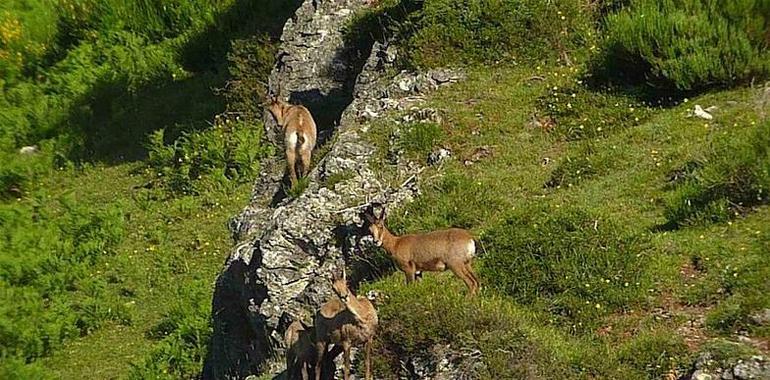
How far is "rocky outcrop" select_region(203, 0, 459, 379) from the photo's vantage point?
Result: 11516 millimetres

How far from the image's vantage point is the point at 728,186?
10.5 metres

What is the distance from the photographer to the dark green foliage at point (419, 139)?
42.5 feet

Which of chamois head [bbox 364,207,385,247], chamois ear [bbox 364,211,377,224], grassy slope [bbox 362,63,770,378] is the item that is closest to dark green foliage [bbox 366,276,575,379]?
grassy slope [bbox 362,63,770,378]

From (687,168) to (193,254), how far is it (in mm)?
8942

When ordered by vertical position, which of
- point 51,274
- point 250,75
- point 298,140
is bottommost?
point 51,274

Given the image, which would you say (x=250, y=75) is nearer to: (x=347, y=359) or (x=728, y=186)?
(x=728, y=186)

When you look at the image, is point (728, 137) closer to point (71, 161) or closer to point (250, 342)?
point (250, 342)

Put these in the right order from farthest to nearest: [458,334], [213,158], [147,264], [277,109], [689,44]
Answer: [213,158] → [147,264] → [277,109] → [689,44] → [458,334]

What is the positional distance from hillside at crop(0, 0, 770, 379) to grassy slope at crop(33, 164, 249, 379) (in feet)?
0.13

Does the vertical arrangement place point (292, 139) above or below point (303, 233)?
above

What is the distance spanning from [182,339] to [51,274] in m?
3.32

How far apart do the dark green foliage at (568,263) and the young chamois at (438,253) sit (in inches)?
12.1

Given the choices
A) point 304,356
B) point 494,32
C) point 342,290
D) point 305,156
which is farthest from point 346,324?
point 494,32

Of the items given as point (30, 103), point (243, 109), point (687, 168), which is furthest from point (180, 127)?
point (687, 168)
